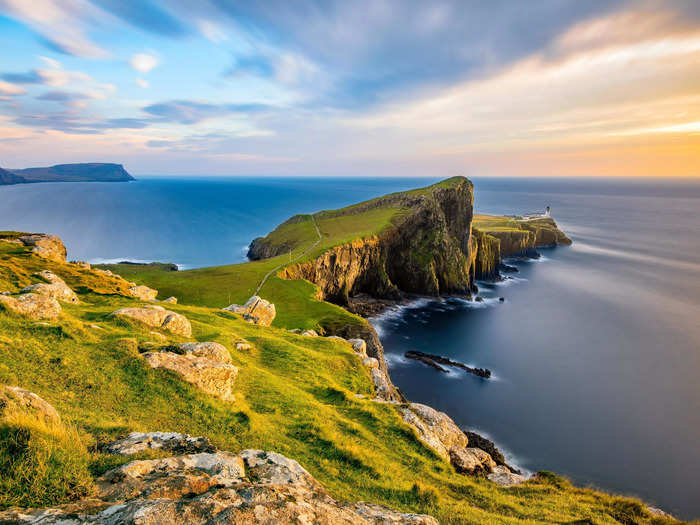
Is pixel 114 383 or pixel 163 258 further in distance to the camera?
pixel 163 258

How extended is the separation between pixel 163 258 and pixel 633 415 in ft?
493

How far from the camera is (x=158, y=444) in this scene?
33.8ft

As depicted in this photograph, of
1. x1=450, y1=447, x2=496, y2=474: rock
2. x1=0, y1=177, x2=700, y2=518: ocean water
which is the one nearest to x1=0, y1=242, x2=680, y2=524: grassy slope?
x1=450, y1=447, x2=496, y2=474: rock

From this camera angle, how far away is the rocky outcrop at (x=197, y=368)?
1552 centimetres

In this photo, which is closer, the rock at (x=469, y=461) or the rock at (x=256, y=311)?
the rock at (x=469, y=461)

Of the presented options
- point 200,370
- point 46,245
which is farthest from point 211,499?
point 46,245

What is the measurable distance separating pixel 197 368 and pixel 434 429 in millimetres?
14838

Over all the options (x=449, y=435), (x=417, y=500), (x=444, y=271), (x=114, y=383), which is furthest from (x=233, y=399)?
(x=444, y=271)

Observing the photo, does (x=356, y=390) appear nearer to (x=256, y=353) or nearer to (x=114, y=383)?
(x=256, y=353)

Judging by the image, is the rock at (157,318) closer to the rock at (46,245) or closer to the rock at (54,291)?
the rock at (54,291)

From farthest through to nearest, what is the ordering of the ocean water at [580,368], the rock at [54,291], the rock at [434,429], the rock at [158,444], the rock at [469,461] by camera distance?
the ocean water at [580,368] < the rock at [54,291] < the rock at [434,429] < the rock at [469,461] < the rock at [158,444]

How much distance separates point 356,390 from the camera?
83.5 feet

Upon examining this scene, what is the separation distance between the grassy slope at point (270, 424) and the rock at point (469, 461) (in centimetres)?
131

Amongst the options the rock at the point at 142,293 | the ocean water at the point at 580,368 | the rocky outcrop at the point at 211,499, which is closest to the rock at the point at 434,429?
the rocky outcrop at the point at 211,499
